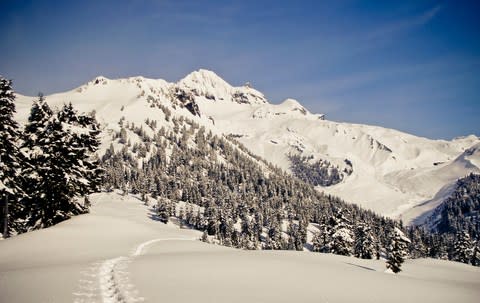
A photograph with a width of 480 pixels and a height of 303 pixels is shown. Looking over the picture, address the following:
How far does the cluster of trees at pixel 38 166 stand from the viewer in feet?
124

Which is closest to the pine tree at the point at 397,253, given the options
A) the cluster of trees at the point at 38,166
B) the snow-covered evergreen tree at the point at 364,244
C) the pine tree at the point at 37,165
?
the cluster of trees at the point at 38,166

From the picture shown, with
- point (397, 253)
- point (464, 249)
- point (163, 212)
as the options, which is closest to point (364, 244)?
point (464, 249)

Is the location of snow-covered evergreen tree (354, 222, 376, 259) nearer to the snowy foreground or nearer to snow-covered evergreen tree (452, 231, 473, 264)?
snow-covered evergreen tree (452, 231, 473, 264)

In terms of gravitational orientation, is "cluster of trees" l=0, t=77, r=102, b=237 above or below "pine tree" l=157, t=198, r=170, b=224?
above

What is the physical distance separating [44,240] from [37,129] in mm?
16160

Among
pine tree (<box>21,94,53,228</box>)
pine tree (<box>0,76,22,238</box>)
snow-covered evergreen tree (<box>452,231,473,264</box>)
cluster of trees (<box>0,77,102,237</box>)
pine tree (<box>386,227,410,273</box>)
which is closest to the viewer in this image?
pine tree (<box>0,76,22,238</box>)

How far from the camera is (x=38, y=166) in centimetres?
4059

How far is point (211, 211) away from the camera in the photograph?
148 meters

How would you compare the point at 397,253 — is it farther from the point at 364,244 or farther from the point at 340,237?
the point at 364,244

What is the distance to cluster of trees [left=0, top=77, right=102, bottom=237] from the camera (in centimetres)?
3791

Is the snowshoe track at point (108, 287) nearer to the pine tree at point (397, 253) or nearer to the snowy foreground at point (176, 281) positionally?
the snowy foreground at point (176, 281)

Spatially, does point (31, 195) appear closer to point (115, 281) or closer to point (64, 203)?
point (64, 203)

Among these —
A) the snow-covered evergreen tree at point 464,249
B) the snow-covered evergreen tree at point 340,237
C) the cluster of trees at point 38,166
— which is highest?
the cluster of trees at point 38,166

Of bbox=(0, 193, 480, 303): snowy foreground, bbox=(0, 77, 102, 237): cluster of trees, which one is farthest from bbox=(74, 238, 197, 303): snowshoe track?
bbox=(0, 77, 102, 237): cluster of trees
